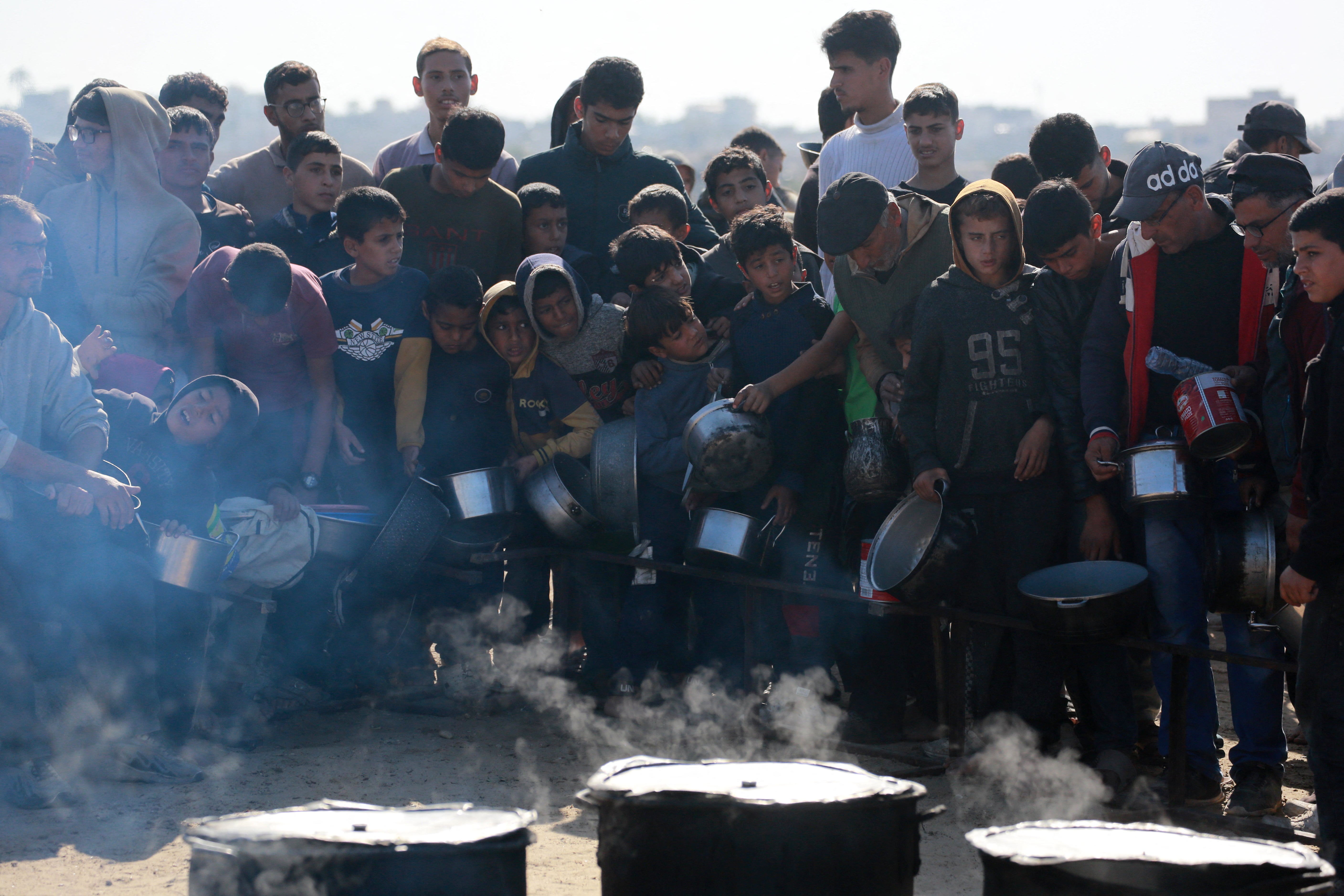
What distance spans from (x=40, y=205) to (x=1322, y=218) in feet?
18.2

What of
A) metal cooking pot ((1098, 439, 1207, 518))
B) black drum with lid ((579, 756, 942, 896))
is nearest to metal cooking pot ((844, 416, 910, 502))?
metal cooking pot ((1098, 439, 1207, 518))

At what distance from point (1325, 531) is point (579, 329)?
3.35 m

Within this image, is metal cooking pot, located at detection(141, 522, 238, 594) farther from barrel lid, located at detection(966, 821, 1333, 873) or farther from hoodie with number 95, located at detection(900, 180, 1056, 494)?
barrel lid, located at detection(966, 821, 1333, 873)

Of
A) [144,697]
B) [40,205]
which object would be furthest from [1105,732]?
[40,205]

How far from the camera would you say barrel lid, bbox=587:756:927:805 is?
2.80 metres

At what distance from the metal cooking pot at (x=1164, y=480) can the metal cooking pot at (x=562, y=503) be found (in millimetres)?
2484

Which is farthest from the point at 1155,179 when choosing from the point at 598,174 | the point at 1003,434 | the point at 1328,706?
the point at 598,174

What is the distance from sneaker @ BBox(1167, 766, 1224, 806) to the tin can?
4.12ft

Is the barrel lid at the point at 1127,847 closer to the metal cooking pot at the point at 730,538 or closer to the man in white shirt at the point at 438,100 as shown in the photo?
the metal cooking pot at the point at 730,538

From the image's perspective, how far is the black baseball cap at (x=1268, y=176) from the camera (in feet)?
13.3

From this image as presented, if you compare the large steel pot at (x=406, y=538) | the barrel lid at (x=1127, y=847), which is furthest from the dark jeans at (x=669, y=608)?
the barrel lid at (x=1127, y=847)

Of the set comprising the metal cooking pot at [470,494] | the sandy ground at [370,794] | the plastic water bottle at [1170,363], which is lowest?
the sandy ground at [370,794]

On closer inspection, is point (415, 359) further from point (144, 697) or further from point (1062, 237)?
point (1062, 237)

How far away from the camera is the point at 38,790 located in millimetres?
4434
